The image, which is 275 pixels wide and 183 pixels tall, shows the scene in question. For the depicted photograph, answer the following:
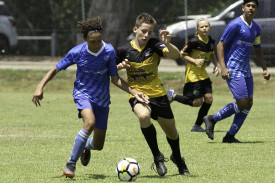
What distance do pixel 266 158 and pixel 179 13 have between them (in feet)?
65.4

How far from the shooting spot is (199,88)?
1109cm

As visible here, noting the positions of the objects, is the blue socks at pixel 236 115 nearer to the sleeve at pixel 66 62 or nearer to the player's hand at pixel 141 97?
the player's hand at pixel 141 97

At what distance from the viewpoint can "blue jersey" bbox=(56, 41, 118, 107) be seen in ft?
22.7

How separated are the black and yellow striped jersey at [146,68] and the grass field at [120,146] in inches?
36.5

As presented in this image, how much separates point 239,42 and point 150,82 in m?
2.59

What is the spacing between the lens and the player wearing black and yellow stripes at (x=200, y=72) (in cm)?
1080

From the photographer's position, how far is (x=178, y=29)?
19953 millimetres

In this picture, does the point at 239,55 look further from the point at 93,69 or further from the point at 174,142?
the point at 93,69

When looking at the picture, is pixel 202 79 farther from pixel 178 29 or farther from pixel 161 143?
pixel 178 29

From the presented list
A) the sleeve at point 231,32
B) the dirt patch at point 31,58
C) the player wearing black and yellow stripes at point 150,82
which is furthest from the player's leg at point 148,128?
the dirt patch at point 31,58

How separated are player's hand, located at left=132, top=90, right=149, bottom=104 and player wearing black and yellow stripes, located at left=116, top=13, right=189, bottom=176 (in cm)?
11

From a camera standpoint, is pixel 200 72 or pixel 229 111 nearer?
pixel 229 111

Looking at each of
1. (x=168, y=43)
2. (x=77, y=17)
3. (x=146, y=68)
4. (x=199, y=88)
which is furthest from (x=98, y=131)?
(x=77, y=17)

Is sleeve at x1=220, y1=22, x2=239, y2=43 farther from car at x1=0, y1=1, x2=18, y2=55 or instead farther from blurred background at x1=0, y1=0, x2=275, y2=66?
car at x1=0, y1=1, x2=18, y2=55
